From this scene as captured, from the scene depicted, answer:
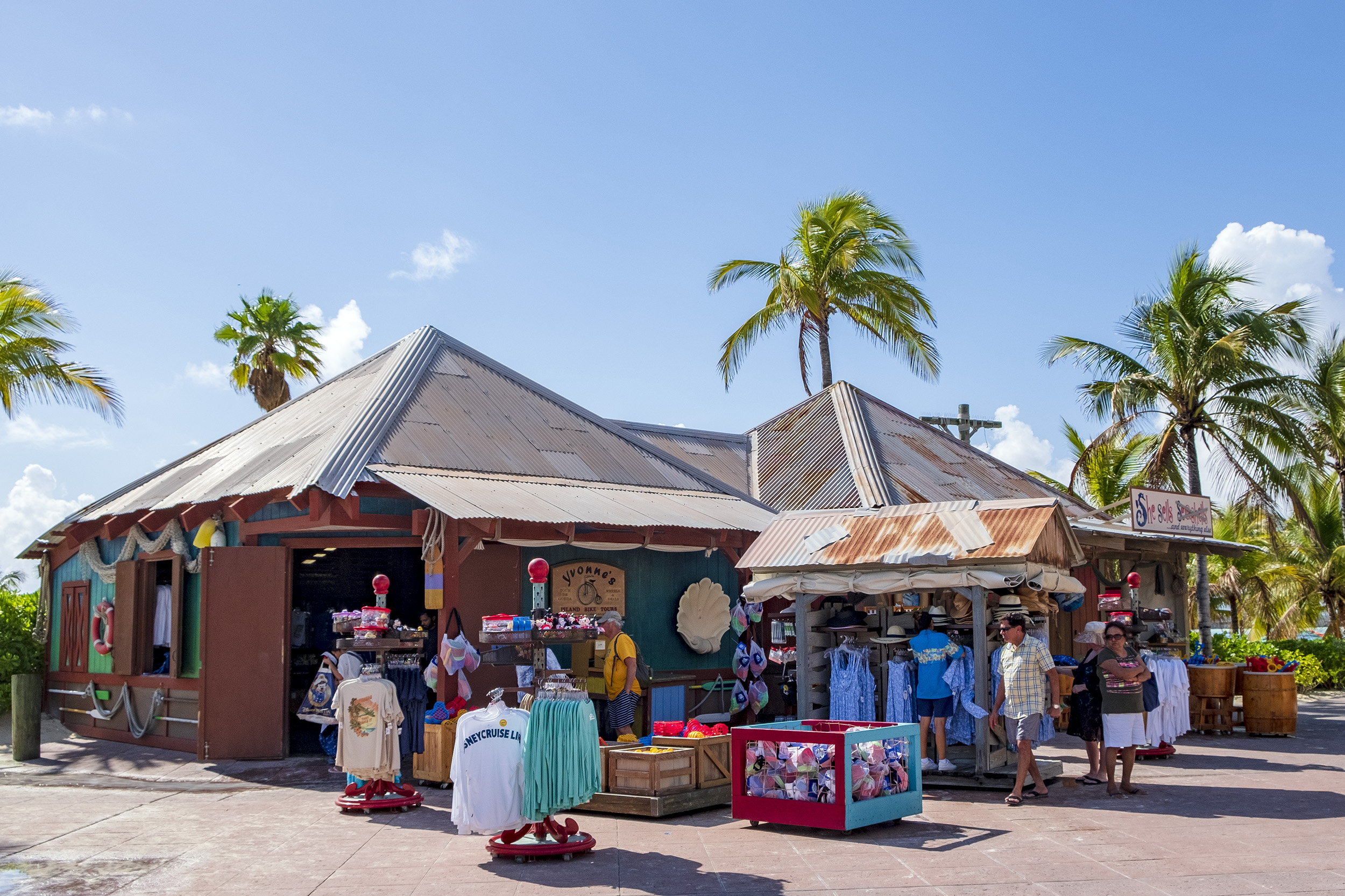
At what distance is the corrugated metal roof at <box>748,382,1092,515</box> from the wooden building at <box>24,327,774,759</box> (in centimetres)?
257

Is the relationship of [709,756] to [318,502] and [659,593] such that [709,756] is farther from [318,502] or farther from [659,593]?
[318,502]

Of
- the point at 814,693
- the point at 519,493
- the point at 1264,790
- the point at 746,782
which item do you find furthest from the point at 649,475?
the point at 1264,790

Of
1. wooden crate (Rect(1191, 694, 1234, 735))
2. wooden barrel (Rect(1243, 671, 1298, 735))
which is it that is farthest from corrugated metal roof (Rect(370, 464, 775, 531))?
wooden barrel (Rect(1243, 671, 1298, 735))

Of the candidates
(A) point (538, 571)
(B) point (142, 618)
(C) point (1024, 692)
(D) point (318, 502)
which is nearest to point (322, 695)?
(D) point (318, 502)

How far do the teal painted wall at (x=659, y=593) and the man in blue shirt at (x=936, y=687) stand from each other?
165 inches

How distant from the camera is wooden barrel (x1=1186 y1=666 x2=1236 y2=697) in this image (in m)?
15.7

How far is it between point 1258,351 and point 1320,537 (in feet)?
33.3

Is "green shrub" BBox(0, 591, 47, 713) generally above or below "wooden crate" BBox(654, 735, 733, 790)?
above

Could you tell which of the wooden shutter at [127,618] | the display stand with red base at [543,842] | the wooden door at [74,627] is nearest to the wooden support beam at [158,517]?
the wooden shutter at [127,618]

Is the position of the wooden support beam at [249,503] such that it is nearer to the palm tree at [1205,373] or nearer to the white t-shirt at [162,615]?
the white t-shirt at [162,615]

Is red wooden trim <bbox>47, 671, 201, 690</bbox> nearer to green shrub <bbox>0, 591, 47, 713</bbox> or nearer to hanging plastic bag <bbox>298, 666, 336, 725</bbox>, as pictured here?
green shrub <bbox>0, 591, 47, 713</bbox>

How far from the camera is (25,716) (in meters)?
14.1

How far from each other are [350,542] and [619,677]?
4035 mm

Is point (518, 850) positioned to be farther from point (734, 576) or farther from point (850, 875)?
point (734, 576)
